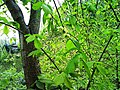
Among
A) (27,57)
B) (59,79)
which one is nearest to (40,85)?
(59,79)

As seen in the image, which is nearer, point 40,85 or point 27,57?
point 40,85

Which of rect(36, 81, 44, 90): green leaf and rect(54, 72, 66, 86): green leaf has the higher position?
rect(54, 72, 66, 86): green leaf

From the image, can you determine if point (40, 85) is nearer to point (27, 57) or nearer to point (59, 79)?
point (59, 79)

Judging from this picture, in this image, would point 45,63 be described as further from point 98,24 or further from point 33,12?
point 33,12

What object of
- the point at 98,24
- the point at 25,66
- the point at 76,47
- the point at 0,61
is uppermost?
the point at 98,24

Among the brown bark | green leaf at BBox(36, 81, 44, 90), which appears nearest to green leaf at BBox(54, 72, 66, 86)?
green leaf at BBox(36, 81, 44, 90)

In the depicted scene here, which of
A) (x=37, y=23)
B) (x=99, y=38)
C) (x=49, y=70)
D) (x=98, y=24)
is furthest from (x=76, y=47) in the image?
(x=49, y=70)

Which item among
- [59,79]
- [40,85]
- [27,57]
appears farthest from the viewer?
[27,57]

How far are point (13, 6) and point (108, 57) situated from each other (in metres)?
0.91

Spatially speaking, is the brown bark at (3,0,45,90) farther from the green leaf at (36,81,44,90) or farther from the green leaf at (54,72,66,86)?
the green leaf at (54,72,66,86)

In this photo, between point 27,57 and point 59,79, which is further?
point 27,57

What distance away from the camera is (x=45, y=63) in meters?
2.66

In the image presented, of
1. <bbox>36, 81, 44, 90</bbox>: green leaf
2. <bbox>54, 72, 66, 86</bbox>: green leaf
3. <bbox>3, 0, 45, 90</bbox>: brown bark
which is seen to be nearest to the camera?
<bbox>54, 72, 66, 86</bbox>: green leaf

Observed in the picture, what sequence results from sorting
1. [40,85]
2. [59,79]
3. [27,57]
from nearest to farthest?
1. [59,79]
2. [40,85]
3. [27,57]
